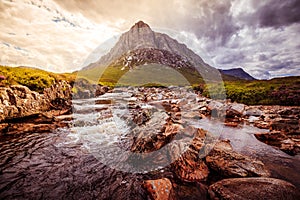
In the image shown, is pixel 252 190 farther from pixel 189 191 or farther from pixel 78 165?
pixel 78 165

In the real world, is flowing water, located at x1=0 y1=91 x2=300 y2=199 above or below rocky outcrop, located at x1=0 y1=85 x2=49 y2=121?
below

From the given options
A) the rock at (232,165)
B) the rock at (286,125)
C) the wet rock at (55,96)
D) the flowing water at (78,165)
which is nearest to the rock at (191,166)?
the rock at (232,165)

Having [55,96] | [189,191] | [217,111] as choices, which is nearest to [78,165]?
[189,191]

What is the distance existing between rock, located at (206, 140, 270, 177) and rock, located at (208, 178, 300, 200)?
0.57 m

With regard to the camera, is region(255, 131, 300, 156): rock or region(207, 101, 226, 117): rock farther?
region(207, 101, 226, 117): rock

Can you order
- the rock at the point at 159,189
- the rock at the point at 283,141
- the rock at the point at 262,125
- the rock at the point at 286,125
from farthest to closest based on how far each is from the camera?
the rock at the point at 262,125 → the rock at the point at 286,125 → the rock at the point at 283,141 → the rock at the point at 159,189

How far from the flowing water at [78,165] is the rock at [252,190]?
142cm

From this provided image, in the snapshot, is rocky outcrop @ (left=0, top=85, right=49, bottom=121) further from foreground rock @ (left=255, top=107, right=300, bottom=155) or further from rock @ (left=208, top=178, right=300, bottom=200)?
foreground rock @ (left=255, top=107, right=300, bottom=155)

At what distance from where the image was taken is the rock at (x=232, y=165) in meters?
5.05

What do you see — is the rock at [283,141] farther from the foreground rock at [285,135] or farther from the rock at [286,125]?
the rock at [286,125]

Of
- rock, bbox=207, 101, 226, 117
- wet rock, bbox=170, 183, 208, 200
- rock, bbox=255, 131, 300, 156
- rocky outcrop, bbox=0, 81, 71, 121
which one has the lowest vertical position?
wet rock, bbox=170, 183, 208, 200

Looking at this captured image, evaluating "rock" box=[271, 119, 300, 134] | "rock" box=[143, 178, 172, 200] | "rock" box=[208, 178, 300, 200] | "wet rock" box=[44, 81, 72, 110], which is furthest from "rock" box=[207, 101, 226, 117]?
"wet rock" box=[44, 81, 72, 110]

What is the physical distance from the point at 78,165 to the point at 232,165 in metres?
6.25

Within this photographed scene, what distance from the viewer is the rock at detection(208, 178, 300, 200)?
387 centimetres
